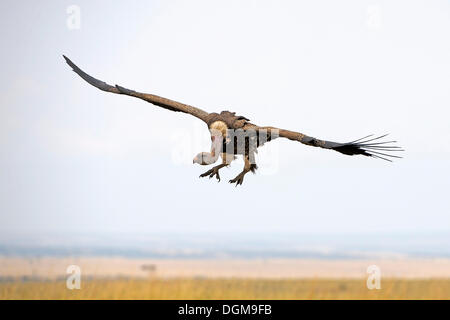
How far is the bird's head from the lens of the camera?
14070mm

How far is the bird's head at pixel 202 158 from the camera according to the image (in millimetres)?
14070

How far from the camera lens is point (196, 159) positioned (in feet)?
46.1

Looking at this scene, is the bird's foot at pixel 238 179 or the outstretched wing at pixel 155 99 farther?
the outstretched wing at pixel 155 99

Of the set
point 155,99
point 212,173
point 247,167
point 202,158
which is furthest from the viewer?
point 155,99

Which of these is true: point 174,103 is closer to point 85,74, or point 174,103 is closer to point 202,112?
point 202,112

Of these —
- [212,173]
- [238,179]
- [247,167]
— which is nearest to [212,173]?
[212,173]

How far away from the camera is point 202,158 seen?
14117mm

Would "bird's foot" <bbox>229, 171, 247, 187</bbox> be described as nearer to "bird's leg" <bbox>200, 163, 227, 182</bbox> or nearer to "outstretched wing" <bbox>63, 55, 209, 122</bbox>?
"bird's leg" <bbox>200, 163, 227, 182</bbox>

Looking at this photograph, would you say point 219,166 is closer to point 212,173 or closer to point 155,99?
point 212,173

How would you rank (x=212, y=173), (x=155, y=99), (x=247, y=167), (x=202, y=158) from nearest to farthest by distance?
(x=202, y=158), (x=212, y=173), (x=247, y=167), (x=155, y=99)

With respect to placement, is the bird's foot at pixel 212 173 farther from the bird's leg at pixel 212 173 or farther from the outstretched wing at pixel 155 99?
the outstretched wing at pixel 155 99

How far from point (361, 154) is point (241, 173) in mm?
2313

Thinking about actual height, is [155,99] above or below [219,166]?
above
